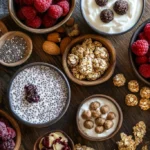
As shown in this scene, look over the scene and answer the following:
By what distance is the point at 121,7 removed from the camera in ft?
4.87

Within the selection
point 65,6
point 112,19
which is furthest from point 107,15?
point 65,6

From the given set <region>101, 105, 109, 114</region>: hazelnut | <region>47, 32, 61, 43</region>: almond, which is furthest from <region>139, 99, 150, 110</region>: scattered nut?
<region>47, 32, 61, 43</region>: almond

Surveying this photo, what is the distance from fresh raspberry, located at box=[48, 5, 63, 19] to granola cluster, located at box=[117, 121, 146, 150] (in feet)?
1.54

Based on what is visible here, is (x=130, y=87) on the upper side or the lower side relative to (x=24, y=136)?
upper

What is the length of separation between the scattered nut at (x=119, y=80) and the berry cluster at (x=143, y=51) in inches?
3.1

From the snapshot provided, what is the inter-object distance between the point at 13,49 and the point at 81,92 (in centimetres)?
28

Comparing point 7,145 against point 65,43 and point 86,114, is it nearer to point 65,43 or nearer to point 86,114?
point 86,114

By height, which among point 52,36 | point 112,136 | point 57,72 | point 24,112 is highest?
point 52,36

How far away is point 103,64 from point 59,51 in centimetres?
17

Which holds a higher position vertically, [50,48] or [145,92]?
[50,48]

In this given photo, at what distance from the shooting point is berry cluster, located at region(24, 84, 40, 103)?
148 cm

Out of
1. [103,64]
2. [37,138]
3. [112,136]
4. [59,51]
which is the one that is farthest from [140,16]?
[37,138]

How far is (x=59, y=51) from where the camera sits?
158cm

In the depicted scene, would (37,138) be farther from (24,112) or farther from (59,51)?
(59,51)
